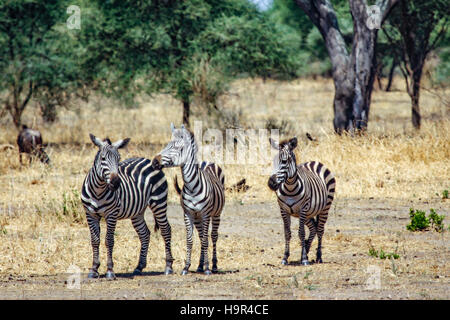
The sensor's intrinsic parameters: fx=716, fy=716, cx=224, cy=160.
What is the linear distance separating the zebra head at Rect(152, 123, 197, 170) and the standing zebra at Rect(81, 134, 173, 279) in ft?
1.50

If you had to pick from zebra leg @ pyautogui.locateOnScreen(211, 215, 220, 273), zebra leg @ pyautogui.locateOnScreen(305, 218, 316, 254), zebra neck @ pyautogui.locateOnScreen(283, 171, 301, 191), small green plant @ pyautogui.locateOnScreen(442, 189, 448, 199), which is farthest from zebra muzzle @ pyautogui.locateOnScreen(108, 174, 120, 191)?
small green plant @ pyautogui.locateOnScreen(442, 189, 448, 199)

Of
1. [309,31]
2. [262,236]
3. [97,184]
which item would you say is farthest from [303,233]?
[309,31]

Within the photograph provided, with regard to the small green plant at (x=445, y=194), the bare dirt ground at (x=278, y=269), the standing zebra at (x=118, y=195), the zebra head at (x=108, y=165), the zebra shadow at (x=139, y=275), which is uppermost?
the zebra head at (x=108, y=165)

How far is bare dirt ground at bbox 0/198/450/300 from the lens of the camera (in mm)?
7398

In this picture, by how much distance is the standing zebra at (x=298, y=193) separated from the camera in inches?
341

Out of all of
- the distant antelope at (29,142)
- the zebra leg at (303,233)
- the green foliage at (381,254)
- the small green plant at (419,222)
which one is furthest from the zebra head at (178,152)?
the distant antelope at (29,142)

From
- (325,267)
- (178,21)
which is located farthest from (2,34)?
(325,267)

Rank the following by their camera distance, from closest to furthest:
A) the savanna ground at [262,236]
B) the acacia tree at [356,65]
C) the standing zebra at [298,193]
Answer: the savanna ground at [262,236]
the standing zebra at [298,193]
the acacia tree at [356,65]

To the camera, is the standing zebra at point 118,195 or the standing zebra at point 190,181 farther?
the standing zebra at point 190,181

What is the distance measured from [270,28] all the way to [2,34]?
8667mm

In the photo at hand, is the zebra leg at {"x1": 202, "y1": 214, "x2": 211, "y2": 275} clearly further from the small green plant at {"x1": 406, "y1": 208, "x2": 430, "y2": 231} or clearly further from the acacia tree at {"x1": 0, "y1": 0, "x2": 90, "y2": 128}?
the acacia tree at {"x1": 0, "y1": 0, "x2": 90, "y2": 128}

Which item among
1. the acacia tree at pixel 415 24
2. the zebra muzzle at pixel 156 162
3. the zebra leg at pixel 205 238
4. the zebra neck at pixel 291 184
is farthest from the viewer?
the acacia tree at pixel 415 24

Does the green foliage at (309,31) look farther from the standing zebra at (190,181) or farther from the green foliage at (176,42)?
the standing zebra at (190,181)

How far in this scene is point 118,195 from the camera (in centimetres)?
829
